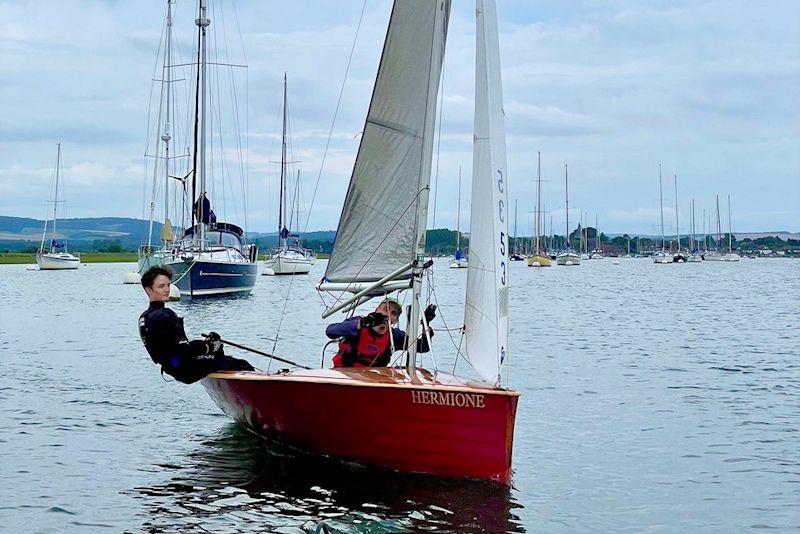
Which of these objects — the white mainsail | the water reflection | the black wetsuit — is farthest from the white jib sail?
the black wetsuit

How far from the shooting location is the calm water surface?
1009 centimetres

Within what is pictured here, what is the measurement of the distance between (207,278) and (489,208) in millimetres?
31065

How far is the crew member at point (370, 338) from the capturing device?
39.4 feet

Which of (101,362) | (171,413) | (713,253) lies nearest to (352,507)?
(171,413)

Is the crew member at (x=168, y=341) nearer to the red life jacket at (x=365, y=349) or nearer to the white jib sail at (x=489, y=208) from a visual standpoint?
the red life jacket at (x=365, y=349)

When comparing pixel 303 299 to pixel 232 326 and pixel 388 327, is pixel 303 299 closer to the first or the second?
pixel 232 326

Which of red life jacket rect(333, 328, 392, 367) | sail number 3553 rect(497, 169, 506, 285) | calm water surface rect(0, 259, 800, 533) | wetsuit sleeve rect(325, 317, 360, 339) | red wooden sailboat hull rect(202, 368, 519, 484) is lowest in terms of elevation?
calm water surface rect(0, 259, 800, 533)

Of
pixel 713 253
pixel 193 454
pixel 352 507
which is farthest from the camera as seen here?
pixel 713 253

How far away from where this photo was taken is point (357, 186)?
483 inches

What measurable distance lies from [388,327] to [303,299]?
122 feet

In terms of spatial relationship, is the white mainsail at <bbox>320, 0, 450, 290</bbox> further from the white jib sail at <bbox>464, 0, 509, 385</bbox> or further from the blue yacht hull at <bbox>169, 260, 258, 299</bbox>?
the blue yacht hull at <bbox>169, 260, 258, 299</bbox>

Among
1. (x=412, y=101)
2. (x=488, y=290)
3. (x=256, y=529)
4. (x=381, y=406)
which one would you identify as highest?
(x=412, y=101)

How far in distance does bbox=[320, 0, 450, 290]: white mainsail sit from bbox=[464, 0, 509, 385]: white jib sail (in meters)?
1.03

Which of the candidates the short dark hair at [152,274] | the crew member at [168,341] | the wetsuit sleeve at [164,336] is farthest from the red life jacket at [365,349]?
the short dark hair at [152,274]
